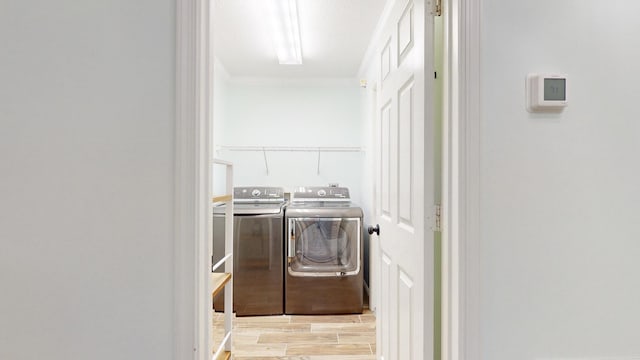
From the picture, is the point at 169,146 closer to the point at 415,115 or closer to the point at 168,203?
the point at 168,203

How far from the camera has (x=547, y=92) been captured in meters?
1.01

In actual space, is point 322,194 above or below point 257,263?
above

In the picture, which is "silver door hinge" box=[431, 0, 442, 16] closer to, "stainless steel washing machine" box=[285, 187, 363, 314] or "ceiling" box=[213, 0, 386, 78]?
"ceiling" box=[213, 0, 386, 78]

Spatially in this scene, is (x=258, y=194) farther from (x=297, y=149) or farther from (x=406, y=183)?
(x=406, y=183)

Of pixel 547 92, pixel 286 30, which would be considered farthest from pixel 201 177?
pixel 286 30

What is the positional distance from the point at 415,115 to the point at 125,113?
100cm

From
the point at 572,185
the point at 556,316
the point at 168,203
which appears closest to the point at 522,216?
the point at 572,185

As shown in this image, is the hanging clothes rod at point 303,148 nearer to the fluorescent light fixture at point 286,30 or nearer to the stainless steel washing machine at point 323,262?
the fluorescent light fixture at point 286,30

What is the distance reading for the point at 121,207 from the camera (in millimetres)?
1018

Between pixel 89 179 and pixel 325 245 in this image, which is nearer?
pixel 89 179

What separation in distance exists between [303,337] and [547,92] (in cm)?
223

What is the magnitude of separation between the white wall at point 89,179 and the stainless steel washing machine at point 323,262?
6.13ft

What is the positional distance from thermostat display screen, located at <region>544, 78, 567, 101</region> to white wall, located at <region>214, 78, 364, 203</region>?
2.83 meters

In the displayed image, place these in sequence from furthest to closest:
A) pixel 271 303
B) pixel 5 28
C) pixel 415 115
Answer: pixel 271 303 < pixel 415 115 < pixel 5 28
